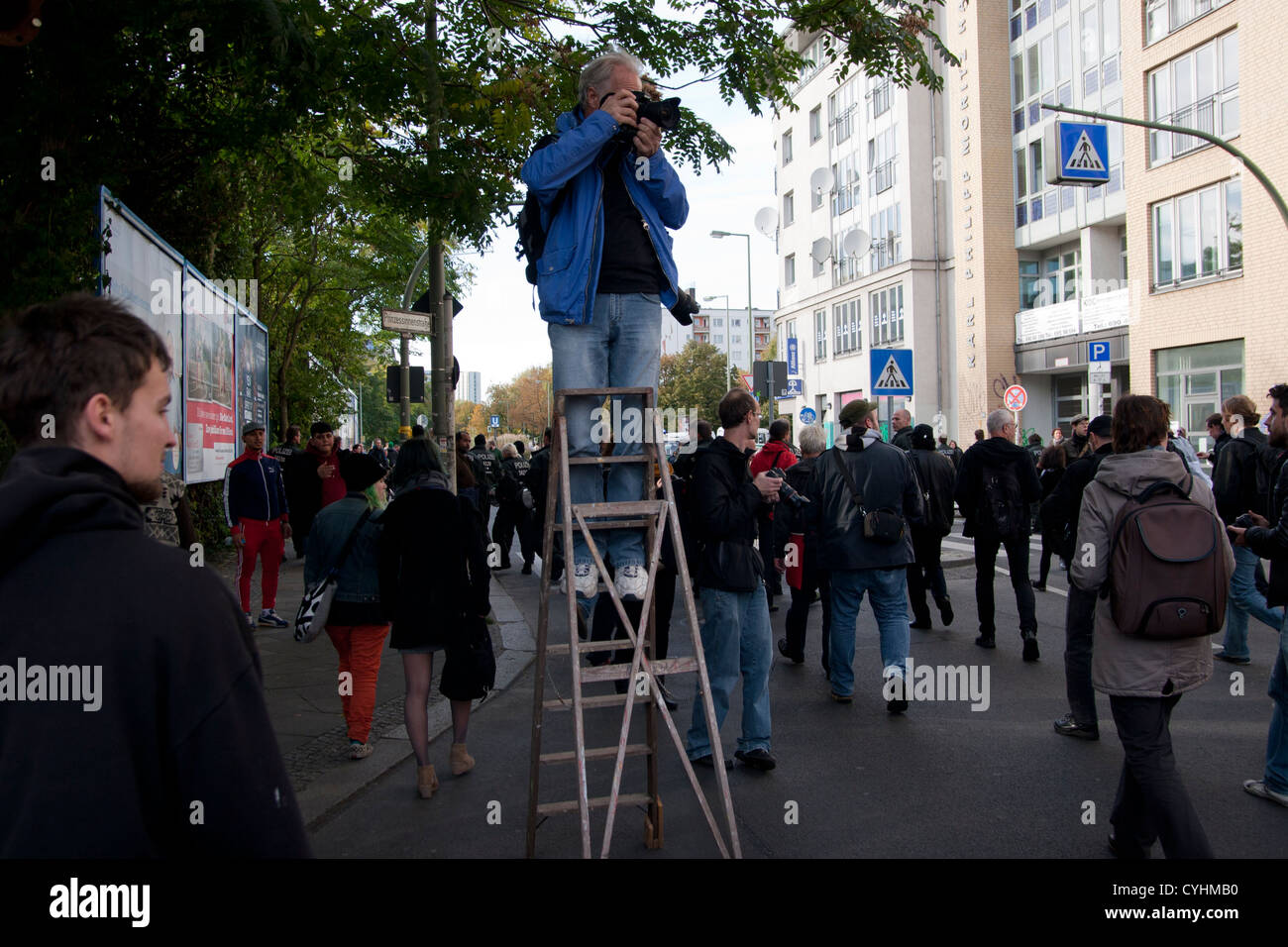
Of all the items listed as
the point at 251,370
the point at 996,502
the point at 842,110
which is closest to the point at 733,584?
the point at 996,502

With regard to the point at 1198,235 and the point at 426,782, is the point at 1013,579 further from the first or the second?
the point at 1198,235

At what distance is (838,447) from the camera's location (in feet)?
25.0

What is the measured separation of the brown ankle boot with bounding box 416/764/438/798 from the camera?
517 cm

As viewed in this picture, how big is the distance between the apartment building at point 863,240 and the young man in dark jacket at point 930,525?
26648 millimetres

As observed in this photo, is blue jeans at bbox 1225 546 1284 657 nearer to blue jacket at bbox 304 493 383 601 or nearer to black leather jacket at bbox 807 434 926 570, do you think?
black leather jacket at bbox 807 434 926 570

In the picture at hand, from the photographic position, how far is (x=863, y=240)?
35625mm

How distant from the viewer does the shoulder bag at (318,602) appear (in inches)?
220

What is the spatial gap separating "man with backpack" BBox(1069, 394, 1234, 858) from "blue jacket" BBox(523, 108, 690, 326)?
209cm

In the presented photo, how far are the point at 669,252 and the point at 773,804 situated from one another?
2.69 m

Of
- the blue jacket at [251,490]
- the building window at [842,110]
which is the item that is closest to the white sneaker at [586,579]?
the blue jacket at [251,490]

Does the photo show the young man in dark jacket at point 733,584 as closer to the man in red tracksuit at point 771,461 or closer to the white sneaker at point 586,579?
the white sneaker at point 586,579

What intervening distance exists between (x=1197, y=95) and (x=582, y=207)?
25.8 m

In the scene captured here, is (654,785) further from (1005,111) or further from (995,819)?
(1005,111)
